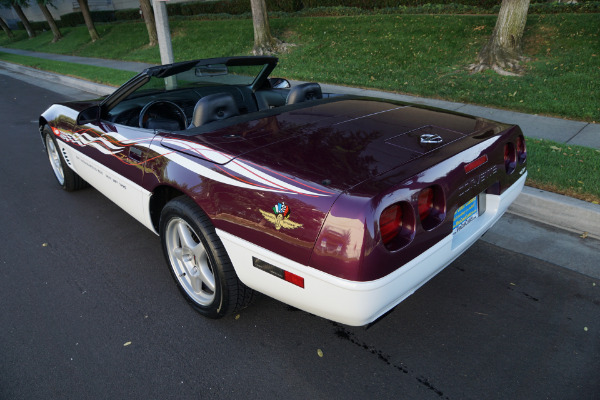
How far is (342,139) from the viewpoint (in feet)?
8.11

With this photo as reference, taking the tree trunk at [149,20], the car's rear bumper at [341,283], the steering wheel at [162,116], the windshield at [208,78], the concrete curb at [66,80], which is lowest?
the car's rear bumper at [341,283]

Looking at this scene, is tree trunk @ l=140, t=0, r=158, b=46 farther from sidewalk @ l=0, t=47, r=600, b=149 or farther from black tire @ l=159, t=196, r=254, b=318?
black tire @ l=159, t=196, r=254, b=318

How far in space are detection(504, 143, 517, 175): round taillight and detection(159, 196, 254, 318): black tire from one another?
178cm

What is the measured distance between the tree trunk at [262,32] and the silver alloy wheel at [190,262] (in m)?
10.8

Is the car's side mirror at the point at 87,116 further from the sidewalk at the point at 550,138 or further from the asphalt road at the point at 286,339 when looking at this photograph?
the sidewalk at the point at 550,138

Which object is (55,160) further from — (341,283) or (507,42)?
(507,42)

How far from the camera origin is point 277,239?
80.6 inches

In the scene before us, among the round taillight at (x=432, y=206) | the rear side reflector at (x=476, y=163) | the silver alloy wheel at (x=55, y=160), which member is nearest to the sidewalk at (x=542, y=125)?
the rear side reflector at (x=476, y=163)

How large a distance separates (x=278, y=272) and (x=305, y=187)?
44cm

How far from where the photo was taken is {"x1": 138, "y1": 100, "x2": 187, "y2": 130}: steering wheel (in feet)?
10.6

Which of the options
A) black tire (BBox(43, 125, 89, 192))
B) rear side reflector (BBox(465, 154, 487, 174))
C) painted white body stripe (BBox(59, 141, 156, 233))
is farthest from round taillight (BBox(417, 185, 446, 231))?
black tire (BBox(43, 125, 89, 192))

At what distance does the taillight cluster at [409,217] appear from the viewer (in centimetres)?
199

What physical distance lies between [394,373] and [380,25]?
1241cm

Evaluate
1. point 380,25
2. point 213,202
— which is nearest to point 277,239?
point 213,202
